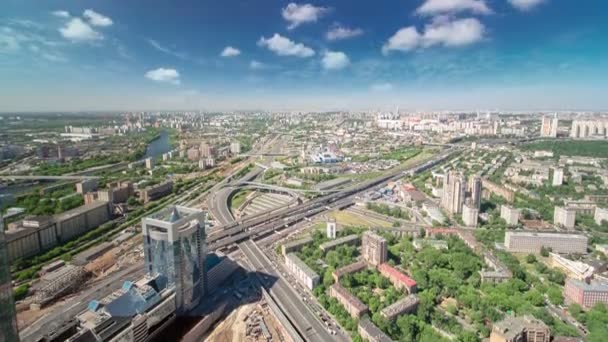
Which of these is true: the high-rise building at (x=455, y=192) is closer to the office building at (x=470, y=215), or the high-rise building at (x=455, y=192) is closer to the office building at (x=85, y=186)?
the office building at (x=470, y=215)

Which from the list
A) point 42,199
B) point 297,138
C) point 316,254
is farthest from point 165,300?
point 297,138

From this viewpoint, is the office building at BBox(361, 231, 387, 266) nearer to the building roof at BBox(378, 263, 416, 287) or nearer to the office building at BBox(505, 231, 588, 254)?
the building roof at BBox(378, 263, 416, 287)

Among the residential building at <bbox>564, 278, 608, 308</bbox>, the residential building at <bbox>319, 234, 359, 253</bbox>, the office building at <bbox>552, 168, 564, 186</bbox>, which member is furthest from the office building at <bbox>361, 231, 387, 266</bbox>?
the office building at <bbox>552, 168, 564, 186</bbox>

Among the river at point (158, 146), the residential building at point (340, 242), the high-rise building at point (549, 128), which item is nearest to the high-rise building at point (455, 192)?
the residential building at point (340, 242)

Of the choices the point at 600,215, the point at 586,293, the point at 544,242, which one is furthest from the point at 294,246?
the point at 600,215

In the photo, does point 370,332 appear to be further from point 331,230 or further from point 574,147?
point 574,147

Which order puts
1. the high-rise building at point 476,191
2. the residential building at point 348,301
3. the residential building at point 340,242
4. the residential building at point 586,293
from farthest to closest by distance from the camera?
1. the high-rise building at point 476,191
2. the residential building at point 340,242
3. the residential building at point 586,293
4. the residential building at point 348,301
